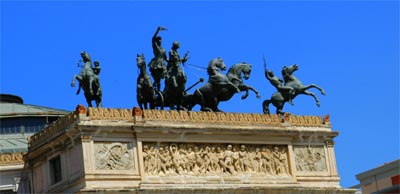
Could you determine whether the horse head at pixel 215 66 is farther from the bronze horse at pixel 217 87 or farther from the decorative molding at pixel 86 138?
the decorative molding at pixel 86 138

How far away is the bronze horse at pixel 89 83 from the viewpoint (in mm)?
39219

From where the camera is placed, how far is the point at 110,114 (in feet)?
126

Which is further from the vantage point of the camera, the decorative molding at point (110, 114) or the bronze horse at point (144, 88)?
the bronze horse at point (144, 88)

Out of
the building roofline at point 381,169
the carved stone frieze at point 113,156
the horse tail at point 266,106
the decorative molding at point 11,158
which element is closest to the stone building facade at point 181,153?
the carved stone frieze at point 113,156

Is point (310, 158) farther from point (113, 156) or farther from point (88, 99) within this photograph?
point (88, 99)

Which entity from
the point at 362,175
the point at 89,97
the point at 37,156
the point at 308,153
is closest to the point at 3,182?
the point at 37,156

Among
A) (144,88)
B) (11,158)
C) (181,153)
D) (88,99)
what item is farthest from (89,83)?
(11,158)

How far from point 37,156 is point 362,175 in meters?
27.3

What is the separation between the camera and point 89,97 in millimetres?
39406

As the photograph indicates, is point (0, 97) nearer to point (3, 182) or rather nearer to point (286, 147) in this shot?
point (3, 182)

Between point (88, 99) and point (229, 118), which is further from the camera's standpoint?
point (229, 118)

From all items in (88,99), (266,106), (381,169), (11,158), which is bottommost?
(11,158)

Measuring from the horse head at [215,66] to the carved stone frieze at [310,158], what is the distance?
5.04 m

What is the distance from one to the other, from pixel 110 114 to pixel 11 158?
8.04m
